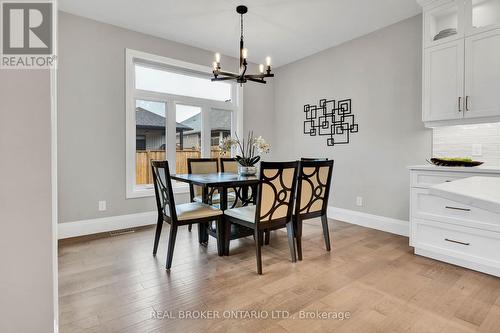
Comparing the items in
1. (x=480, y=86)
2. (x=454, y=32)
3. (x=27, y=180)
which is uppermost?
(x=454, y=32)

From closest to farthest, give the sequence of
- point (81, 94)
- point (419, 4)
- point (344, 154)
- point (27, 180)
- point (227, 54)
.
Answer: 1. point (27, 180)
2. point (419, 4)
3. point (81, 94)
4. point (344, 154)
5. point (227, 54)

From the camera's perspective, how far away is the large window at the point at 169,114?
3703mm

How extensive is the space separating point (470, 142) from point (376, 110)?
1137 mm

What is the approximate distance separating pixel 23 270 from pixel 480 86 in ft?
11.6

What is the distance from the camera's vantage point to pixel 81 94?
3291 millimetres

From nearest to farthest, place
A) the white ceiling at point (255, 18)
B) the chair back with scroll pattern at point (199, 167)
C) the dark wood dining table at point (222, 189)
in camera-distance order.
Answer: the dark wood dining table at point (222, 189)
the white ceiling at point (255, 18)
the chair back with scroll pattern at point (199, 167)

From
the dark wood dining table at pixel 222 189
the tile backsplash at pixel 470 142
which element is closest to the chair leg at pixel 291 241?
the dark wood dining table at pixel 222 189

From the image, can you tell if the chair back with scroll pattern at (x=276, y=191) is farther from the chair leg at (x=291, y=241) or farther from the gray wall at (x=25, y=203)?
the gray wall at (x=25, y=203)

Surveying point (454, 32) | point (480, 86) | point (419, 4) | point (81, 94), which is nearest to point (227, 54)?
point (81, 94)

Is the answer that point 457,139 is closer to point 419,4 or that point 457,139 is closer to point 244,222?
point 419,4

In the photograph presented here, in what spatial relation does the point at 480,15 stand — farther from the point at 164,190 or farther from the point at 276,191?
the point at 164,190

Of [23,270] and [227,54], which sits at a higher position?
[227,54]

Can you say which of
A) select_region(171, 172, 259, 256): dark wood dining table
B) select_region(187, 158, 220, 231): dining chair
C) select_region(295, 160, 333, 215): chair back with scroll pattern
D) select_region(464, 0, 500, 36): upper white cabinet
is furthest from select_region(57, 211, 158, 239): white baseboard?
select_region(464, 0, 500, 36): upper white cabinet

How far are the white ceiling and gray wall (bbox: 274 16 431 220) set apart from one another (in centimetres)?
26
